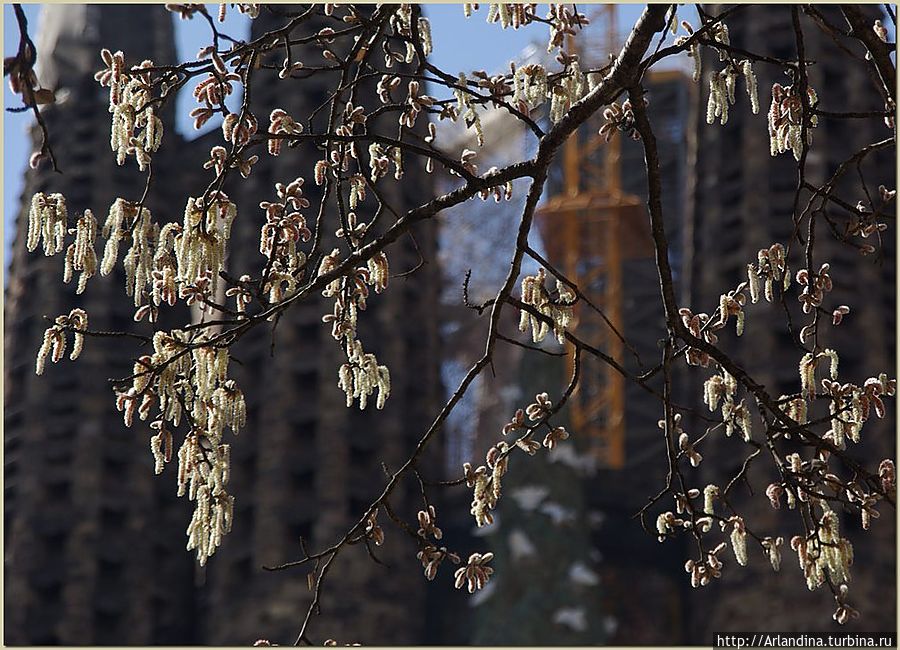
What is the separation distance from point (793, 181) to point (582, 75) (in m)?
21.6

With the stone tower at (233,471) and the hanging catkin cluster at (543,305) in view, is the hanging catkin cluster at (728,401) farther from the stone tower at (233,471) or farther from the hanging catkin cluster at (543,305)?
the stone tower at (233,471)

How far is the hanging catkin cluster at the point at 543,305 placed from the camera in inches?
263

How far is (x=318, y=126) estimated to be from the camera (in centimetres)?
2641

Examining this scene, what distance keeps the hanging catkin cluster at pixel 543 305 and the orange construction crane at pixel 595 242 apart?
1161 inches

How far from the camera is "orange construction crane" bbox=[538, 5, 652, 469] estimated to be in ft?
121

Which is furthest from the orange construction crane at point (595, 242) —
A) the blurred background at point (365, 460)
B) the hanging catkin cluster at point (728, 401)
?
the hanging catkin cluster at point (728, 401)

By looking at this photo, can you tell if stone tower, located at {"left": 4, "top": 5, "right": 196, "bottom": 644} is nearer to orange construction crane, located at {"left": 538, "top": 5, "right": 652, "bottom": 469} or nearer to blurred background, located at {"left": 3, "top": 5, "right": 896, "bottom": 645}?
blurred background, located at {"left": 3, "top": 5, "right": 896, "bottom": 645}

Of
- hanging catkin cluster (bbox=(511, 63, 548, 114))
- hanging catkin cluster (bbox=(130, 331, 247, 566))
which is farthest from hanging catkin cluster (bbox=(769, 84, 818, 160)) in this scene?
hanging catkin cluster (bbox=(130, 331, 247, 566))

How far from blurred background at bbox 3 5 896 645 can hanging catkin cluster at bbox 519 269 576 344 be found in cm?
1745

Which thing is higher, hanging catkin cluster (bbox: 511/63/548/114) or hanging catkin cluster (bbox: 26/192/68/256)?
hanging catkin cluster (bbox: 511/63/548/114)

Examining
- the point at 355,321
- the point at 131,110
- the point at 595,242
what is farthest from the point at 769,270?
the point at 595,242

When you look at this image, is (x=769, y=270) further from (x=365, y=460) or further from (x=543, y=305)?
(x=365, y=460)

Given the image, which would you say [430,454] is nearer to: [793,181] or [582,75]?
[793,181]

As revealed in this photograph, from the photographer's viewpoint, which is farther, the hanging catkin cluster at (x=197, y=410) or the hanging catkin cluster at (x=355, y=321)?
the hanging catkin cluster at (x=355, y=321)
